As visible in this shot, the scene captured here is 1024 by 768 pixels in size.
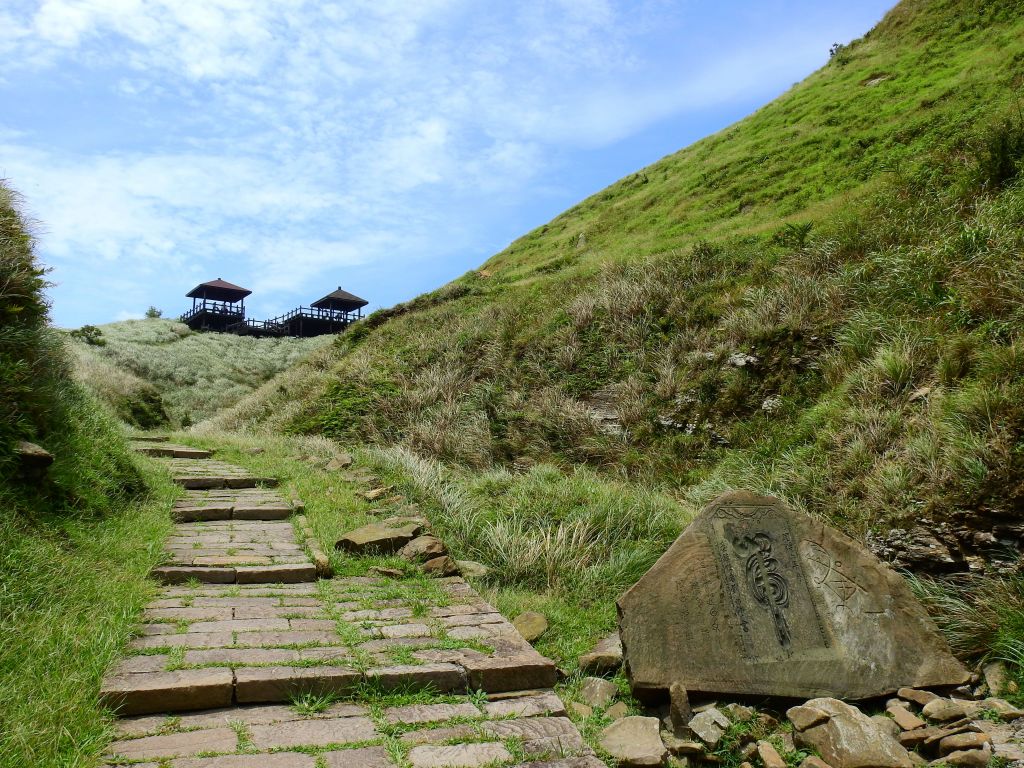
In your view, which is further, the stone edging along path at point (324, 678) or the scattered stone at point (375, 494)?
the scattered stone at point (375, 494)

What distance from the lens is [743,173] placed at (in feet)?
65.5

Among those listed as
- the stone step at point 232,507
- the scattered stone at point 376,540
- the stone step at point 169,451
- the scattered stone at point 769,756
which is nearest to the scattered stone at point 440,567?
the scattered stone at point 376,540

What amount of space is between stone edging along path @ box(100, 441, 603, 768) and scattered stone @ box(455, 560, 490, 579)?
0.81 feet

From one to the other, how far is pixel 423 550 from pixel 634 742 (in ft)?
8.52

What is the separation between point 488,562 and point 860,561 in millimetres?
2830

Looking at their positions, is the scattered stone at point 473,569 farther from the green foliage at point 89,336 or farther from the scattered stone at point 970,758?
the green foliage at point 89,336

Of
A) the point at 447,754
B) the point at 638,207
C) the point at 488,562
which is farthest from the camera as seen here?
the point at 638,207

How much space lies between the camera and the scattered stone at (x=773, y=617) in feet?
12.6

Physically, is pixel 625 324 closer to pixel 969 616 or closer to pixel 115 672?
pixel 969 616

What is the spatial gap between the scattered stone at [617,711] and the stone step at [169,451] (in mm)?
7885

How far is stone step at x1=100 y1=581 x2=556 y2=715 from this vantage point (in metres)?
3.34

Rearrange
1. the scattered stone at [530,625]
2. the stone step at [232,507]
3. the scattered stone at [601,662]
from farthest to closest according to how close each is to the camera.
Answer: the stone step at [232,507]
the scattered stone at [530,625]
the scattered stone at [601,662]

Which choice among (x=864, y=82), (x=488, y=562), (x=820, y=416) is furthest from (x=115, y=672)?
(x=864, y=82)

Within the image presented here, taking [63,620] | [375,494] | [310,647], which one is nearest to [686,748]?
[310,647]
